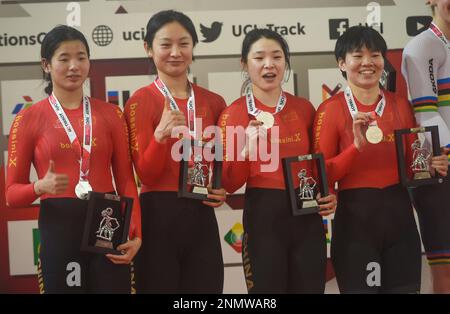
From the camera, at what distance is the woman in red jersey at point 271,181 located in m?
3.25

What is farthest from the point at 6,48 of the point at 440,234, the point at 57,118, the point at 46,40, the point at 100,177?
the point at 440,234

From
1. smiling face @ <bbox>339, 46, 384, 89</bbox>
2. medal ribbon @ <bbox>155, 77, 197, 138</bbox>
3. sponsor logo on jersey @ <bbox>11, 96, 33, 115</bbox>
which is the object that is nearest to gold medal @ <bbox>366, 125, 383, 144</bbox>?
smiling face @ <bbox>339, 46, 384, 89</bbox>

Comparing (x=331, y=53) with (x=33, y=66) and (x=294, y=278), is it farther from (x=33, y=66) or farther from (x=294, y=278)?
(x=33, y=66)

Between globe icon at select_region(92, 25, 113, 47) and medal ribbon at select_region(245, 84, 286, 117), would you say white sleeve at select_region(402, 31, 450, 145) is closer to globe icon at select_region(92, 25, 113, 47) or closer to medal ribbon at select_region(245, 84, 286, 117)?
medal ribbon at select_region(245, 84, 286, 117)

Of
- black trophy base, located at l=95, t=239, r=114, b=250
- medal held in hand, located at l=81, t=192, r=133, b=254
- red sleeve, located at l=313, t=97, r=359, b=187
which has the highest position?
red sleeve, located at l=313, t=97, r=359, b=187

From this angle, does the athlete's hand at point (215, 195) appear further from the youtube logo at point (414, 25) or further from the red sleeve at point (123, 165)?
the youtube logo at point (414, 25)

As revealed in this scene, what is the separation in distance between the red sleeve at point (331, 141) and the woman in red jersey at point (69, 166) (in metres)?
1.04

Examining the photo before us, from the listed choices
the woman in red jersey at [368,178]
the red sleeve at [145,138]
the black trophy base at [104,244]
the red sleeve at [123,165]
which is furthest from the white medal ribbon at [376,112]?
the black trophy base at [104,244]

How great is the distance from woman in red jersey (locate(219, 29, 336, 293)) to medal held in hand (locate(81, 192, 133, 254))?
60 cm

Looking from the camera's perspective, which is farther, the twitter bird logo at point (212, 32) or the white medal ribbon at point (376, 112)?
the twitter bird logo at point (212, 32)

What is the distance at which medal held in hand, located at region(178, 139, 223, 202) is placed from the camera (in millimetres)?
3230

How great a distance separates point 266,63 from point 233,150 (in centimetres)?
51

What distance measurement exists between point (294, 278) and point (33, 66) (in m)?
2.19

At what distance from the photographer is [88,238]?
10.0ft
